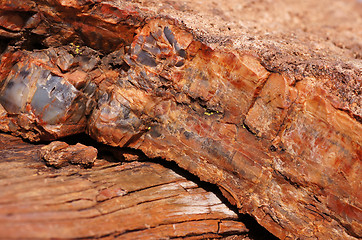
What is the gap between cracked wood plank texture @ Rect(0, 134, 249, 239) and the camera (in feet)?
8.55

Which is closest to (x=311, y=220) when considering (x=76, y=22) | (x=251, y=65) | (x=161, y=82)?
(x=251, y=65)

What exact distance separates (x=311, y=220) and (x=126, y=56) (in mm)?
2798

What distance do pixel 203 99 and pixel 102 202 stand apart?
158 centimetres

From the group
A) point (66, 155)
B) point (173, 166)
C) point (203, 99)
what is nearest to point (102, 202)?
point (66, 155)

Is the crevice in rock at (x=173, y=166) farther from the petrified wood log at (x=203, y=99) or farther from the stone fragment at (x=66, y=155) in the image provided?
the stone fragment at (x=66, y=155)

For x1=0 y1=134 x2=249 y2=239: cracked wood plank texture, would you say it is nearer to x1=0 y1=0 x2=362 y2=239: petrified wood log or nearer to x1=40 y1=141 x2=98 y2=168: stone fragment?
x1=40 y1=141 x2=98 y2=168: stone fragment

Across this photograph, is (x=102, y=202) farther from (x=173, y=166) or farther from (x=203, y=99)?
(x=203, y=99)

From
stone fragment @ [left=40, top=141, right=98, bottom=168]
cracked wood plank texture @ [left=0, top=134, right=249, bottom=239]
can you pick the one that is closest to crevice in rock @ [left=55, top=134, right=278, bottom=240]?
cracked wood plank texture @ [left=0, top=134, right=249, bottom=239]

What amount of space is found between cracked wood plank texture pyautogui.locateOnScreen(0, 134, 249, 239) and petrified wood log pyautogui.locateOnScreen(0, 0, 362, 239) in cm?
26

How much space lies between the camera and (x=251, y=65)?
341 cm

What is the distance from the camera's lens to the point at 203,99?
3619mm

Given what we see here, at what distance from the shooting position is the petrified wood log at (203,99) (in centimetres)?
324

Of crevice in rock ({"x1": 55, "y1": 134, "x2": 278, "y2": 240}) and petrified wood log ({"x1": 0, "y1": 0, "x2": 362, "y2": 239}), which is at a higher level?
petrified wood log ({"x1": 0, "y1": 0, "x2": 362, "y2": 239})

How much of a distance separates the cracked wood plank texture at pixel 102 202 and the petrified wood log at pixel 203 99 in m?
0.26
